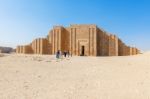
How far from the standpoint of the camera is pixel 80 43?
45562mm

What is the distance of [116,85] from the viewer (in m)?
8.69

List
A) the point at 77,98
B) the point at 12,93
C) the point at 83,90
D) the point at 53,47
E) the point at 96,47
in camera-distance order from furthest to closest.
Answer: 1. the point at 53,47
2. the point at 96,47
3. the point at 83,90
4. the point at 12,93
5. the point at 77,98

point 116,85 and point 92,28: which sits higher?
point 92,28

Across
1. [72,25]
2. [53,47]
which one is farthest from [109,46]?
[53,47]

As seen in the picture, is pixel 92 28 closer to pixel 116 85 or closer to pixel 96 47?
pixel 96 47

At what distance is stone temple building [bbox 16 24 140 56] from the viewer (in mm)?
44812

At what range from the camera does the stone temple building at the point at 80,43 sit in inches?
1764

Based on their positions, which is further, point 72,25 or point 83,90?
point 72,25

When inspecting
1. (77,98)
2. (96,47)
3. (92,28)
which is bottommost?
(77,98)

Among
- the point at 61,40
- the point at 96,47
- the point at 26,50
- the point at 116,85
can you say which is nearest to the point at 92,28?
the point at 96,47

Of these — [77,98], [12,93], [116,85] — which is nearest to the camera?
[77,98]

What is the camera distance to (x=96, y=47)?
44.5 meters

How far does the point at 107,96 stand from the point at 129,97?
0.68m

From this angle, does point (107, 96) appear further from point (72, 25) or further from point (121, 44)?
point (121, 44)
